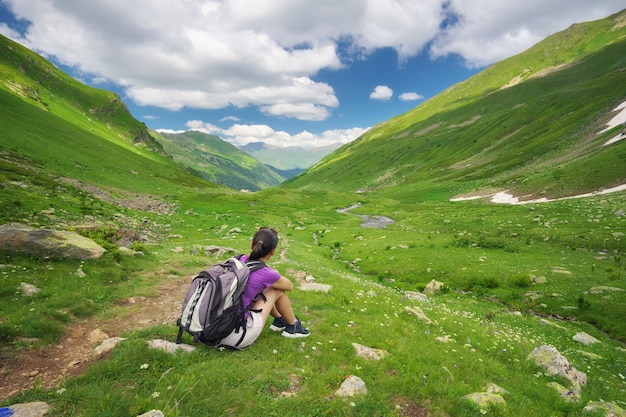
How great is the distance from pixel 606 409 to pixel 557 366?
195cm

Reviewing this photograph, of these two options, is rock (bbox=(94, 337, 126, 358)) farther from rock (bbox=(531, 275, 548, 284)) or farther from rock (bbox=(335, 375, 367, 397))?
rock (bbox=(531, 275, 548, 284))

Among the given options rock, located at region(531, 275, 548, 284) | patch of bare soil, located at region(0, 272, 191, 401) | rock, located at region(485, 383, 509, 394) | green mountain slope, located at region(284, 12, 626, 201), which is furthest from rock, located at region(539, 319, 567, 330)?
Answer: green mountain slope, located at region(284, 12, 626, 201)

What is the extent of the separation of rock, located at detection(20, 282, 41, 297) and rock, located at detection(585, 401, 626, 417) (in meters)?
18.6

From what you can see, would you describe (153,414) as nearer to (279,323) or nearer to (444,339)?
(279,323)

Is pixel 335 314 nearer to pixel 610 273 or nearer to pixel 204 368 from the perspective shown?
pixel 204 368

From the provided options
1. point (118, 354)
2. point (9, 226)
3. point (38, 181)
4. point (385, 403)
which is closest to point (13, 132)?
point (38, 181)

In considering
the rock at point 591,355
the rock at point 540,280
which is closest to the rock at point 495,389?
the rock at point 591,355

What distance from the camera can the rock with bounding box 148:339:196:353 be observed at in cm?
791

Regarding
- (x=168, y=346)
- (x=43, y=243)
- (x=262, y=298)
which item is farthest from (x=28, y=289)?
(x=262, y=298)

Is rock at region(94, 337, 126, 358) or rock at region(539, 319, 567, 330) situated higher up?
rock at region(539, 319, 567, 330)

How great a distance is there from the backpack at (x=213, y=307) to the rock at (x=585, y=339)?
1634 cm

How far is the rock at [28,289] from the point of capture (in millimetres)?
10783

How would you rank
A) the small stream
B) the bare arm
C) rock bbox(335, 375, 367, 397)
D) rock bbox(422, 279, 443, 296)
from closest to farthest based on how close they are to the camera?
rock bbox(335, 375, 367, 397), the bare arm, rock bbox(422, 279, 443, 296), the small stream

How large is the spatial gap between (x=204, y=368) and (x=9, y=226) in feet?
45.9
